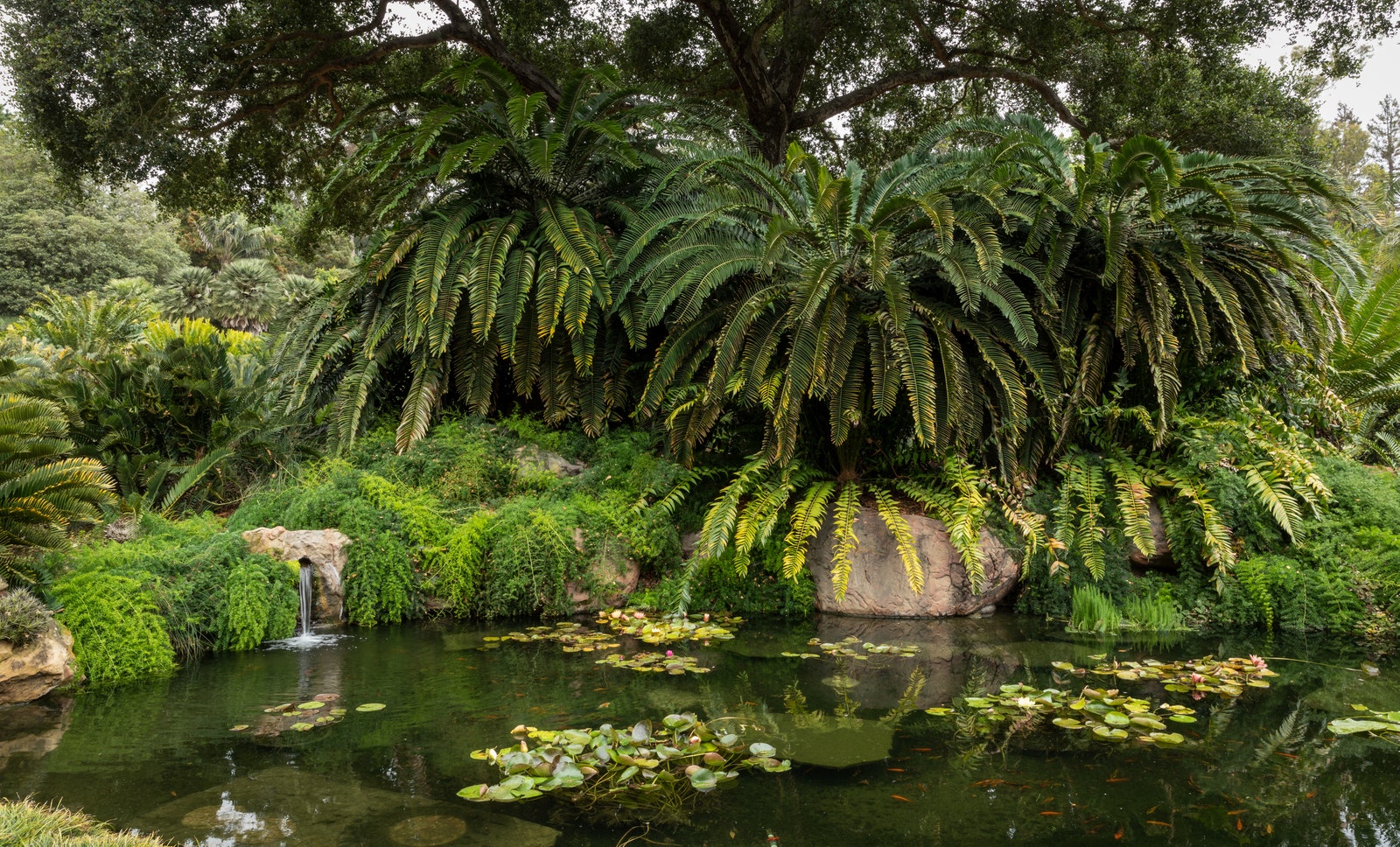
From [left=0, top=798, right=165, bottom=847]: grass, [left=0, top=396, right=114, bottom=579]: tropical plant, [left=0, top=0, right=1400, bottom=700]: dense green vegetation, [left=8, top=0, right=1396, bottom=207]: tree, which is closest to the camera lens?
[left=0, top=798, right=165, bottom=847]: grass

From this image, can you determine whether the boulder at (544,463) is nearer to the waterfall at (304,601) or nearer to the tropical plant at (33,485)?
the waterfall at (304,601)

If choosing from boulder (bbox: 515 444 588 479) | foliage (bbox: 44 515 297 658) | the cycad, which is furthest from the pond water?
boulder (bbox: 515 444 588 479)

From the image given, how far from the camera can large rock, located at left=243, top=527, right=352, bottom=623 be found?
234 inches

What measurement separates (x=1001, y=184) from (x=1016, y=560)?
2777mm

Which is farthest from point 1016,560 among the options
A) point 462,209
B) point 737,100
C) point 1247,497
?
point 737,100

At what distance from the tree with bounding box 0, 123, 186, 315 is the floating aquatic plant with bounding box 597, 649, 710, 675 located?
26.2m

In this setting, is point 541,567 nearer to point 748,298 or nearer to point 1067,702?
point 748,298

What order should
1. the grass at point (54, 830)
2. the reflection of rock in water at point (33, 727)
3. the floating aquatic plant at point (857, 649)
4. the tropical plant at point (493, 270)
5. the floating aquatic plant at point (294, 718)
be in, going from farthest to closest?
the tropical plant at point (493, 270) → the floating aquatic plant at point (857, 649) → the floating aquatic plant at point (294, 718) → the reflection of rock in water at point (33, 727) → the grass at point (54, 830)

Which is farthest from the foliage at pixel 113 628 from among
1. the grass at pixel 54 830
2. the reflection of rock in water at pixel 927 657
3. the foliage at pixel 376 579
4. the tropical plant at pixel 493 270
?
the reflection of rock in water at pixel 927 657

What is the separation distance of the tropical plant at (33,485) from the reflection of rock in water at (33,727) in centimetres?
81

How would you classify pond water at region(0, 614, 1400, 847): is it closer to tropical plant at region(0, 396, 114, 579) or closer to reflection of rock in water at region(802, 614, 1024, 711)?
reflection of rock in water at region(802, 614, 1024, 711)

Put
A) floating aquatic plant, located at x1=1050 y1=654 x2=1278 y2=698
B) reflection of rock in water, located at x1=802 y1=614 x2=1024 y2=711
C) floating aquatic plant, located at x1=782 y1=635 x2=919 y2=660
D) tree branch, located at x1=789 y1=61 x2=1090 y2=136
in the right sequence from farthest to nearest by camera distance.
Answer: tree branch, located at x1=789 y1=61 x2=1090 y2=136, floating aquatic plant, located at x1=782 y1=635 x2=919 y2=660, reflection of rock in water, located at x1=802 y1=614 x2=1024 y2=711, floating aquatic plant, located at x1=1050 y1=654 x2=1278 y2=698

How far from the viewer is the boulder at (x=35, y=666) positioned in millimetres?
4305

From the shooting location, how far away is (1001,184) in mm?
6148
